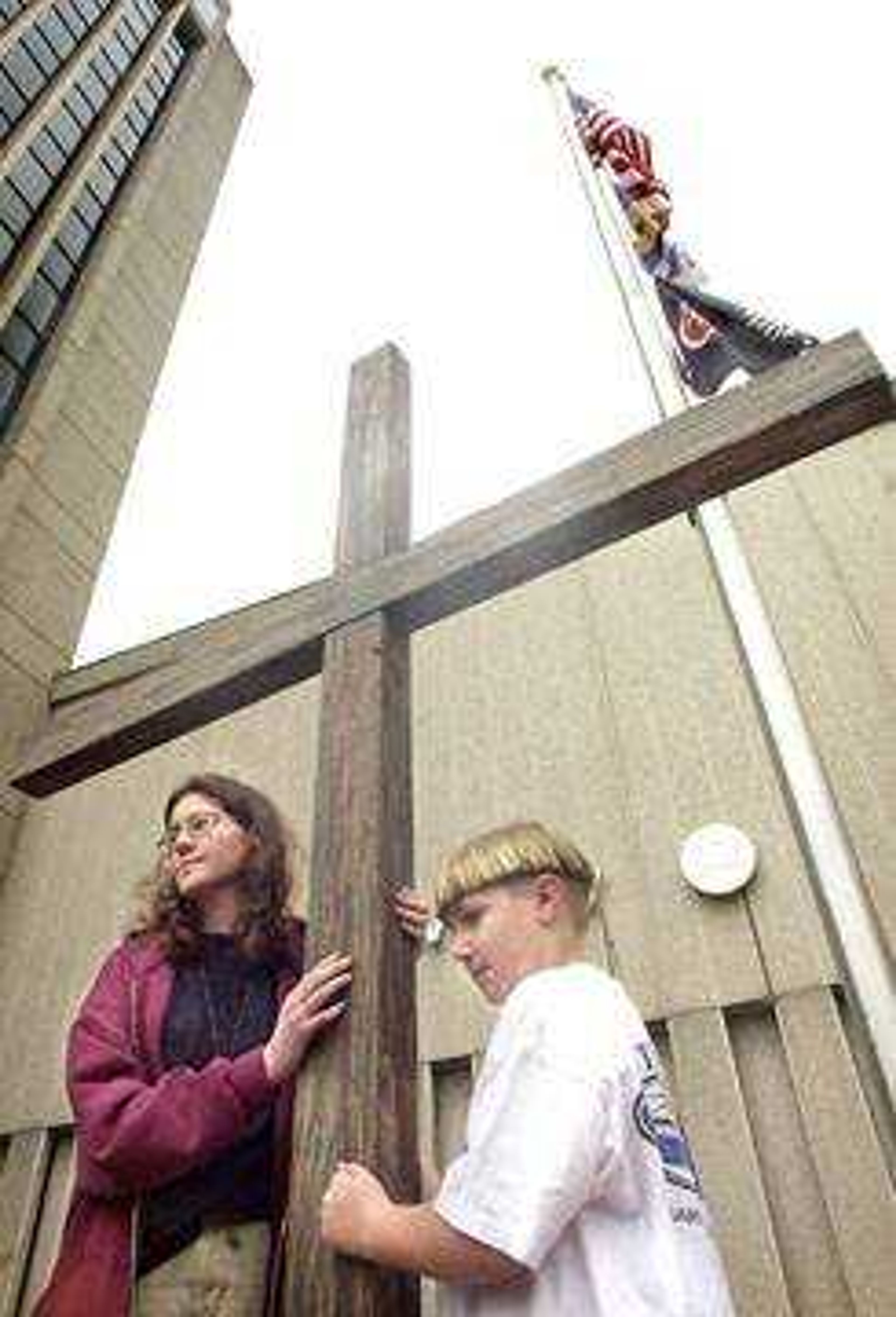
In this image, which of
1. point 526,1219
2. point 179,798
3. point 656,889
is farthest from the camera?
point 656,889

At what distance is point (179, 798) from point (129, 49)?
71.7 ft

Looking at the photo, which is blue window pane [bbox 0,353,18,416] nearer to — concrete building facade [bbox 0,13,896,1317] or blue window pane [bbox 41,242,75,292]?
blue window pane [bbox 41,242,75,292]

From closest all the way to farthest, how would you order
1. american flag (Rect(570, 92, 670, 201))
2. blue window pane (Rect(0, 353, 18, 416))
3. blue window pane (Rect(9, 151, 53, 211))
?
1. american flag (Rect(570, 92, 670, 201))
2. blue window pane (Rect(0, 353, 18, 416))
3. blue window pane (Rect(9, 151, 53, 211))

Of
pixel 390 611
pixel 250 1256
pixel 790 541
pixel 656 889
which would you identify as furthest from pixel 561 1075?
pixel 790 541

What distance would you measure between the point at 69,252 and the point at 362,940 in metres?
15.1

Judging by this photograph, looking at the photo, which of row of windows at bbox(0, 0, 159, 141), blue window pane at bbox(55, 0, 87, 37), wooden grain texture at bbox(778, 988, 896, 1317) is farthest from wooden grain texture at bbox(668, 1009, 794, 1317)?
blue window pane at bbox(55, 0, 87, 37)

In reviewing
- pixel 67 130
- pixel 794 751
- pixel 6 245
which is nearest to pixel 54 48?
pixel 67 130

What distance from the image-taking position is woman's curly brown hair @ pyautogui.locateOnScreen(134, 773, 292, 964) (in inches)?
92.5

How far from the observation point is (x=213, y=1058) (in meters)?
2.13

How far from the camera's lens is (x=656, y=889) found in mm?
5535

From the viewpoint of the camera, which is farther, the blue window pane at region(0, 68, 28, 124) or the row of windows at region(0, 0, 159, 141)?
the row of windows at region(0, 0, 159, 141)

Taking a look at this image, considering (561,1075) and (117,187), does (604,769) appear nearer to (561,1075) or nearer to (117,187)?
(561,1075)

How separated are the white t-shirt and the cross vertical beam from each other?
126mm

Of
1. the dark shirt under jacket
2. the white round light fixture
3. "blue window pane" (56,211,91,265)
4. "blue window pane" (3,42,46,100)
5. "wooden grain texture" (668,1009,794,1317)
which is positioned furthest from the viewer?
"blue window pane" (3,42,46,100)
